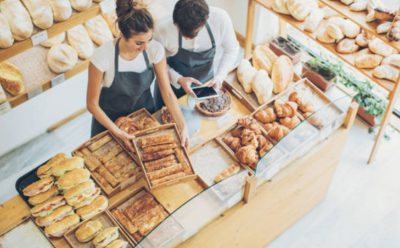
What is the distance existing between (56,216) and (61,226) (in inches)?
2.5

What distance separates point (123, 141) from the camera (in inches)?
105

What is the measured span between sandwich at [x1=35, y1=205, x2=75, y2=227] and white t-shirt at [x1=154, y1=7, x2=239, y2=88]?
1199 millimetres

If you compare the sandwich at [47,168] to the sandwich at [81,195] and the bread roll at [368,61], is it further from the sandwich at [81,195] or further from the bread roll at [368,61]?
the bread roll at [368,61]

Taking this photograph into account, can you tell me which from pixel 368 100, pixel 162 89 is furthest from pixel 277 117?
pixel 368 100

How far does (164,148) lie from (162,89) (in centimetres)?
47

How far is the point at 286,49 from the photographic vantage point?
3670 mm

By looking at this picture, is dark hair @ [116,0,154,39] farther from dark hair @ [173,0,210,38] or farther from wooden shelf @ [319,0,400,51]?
wooden shelf @ [319,0,400,51]

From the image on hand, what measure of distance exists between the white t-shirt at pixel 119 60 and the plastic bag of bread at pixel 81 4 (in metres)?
0.32

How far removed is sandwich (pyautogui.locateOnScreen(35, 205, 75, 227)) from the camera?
2387 mm

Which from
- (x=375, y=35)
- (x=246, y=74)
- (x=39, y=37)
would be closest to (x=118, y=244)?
(x=39, y=37)

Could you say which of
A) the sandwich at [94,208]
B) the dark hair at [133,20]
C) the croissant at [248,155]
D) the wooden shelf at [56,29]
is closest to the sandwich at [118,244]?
the sandwich at [94,208]

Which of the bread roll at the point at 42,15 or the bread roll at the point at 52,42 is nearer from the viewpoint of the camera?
the bread roll at the point at 42,15

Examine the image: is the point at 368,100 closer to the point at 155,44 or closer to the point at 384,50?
the point at 384,50

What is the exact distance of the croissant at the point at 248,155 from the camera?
2668mm
